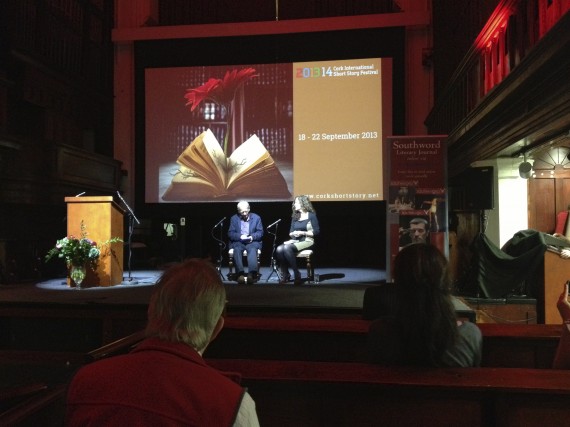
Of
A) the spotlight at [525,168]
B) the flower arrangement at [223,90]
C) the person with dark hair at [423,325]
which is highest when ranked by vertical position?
the flower arrangement at [223,90]

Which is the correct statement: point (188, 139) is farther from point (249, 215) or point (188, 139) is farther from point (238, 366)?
point (238, 366)

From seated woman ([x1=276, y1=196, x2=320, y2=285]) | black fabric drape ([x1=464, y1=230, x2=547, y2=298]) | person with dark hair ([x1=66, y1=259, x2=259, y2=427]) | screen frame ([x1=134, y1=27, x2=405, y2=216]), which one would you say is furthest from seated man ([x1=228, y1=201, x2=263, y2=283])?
person with dark hair ([x1=66, y1=259, x2=259, y2=427])

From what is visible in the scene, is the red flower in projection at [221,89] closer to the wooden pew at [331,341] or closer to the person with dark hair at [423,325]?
the wooden pew at [331,341]

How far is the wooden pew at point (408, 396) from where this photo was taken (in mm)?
1526

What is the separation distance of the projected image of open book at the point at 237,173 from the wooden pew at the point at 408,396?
21.2 ft

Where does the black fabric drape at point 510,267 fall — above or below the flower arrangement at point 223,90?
below

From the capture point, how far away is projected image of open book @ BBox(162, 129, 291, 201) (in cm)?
808

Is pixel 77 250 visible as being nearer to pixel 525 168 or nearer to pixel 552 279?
pixel 552 279

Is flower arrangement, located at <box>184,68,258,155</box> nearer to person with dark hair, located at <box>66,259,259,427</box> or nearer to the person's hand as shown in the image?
the person's hand

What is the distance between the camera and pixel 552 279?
5.05 metres

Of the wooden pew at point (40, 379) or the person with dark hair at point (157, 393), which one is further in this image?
the wooden pew at point (40, 379)

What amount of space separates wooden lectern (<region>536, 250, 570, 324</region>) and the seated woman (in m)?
2.55

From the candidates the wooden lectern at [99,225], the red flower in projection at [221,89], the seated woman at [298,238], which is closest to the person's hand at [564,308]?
the seated woman at [298,238]

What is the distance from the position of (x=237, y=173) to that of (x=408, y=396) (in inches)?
266
